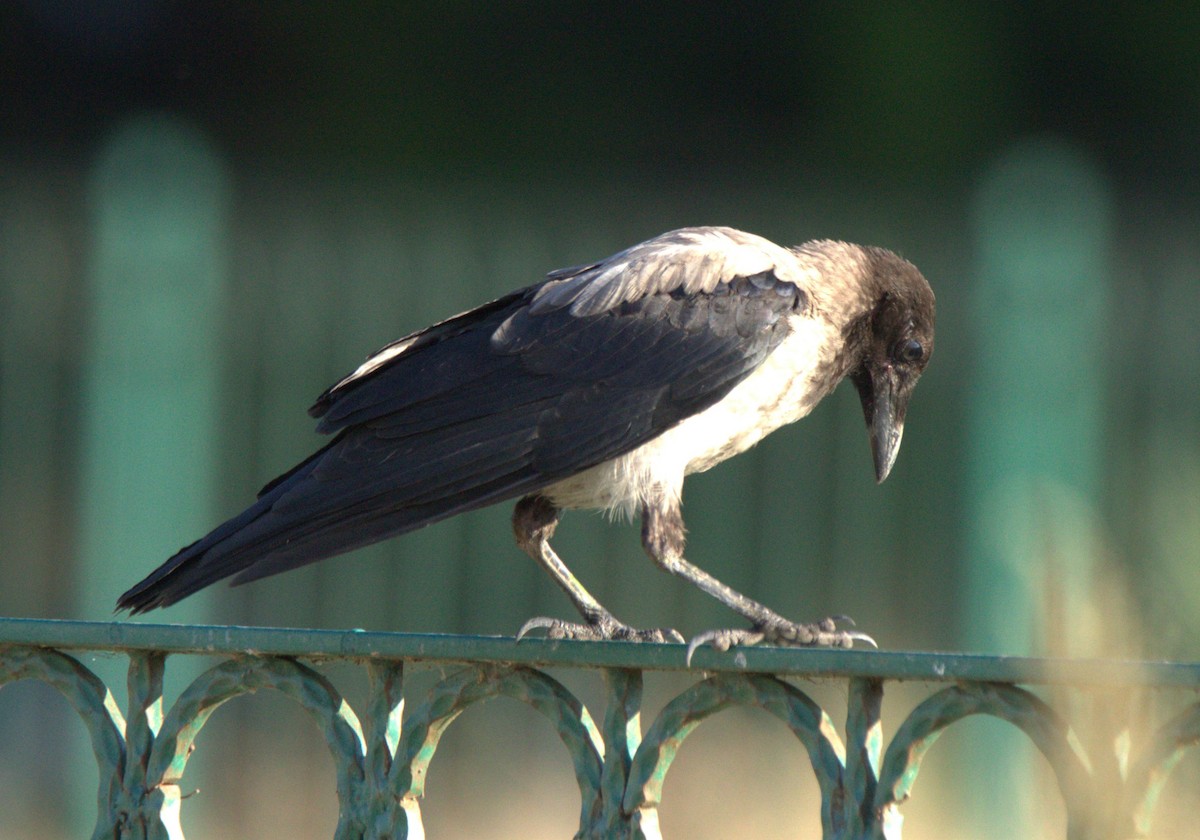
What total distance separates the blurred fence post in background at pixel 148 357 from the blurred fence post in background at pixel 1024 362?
2212 mm

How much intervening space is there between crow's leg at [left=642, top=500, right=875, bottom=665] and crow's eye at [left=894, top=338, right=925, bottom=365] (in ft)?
2.38

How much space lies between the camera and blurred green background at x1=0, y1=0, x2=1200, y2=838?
4.11 meters

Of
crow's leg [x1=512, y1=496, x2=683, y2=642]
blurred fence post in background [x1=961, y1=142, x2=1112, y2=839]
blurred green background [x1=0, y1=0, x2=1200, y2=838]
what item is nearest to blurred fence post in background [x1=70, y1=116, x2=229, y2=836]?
blurred green background [x1=0, y1=0, x2=1200, y2=838]

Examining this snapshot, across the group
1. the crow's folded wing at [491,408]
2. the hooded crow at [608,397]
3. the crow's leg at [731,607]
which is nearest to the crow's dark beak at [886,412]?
the hooded crow at [608,397]

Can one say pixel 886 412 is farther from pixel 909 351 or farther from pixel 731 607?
pixel 731 607

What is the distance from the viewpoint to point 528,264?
4.36m

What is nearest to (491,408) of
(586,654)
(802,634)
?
(802,634)

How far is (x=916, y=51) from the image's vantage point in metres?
4.09

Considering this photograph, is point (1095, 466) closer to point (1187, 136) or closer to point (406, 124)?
point (1187, 136)

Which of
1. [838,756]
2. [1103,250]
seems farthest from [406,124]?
→ [838,756]

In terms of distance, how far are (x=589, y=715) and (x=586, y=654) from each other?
0.08 metres

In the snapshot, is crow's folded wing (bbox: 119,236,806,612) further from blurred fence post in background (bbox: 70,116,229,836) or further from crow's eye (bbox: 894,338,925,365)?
blurred fence post in background (bbox: 70,116,229,836)

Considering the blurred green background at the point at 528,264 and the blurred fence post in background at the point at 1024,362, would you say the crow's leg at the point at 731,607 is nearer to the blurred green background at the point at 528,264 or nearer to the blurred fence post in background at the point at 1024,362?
the blurred green background at the point at 528,264

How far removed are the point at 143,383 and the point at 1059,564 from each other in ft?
11.8
